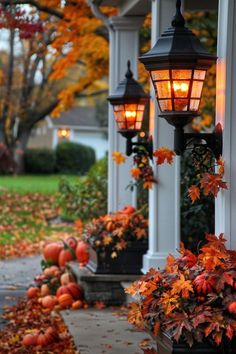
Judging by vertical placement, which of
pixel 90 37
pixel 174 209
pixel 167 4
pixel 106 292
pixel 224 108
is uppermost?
pixel 90 37

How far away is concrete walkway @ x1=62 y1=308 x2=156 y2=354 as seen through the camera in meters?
7.57

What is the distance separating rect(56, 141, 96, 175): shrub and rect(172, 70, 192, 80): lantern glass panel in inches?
1531

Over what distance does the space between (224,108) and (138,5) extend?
15.1 ft

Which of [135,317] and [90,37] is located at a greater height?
[90,37]

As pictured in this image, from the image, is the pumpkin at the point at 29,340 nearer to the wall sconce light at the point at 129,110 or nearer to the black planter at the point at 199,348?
the wall sconce light at the point at 129,110

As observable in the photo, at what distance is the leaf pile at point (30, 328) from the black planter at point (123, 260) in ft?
2.56

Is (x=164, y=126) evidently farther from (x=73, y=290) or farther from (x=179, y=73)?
(x=179, y=73)

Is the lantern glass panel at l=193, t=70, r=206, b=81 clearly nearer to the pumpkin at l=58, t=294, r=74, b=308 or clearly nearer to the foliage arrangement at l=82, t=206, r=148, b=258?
the foliage arrangement at l=82, t=206, r=148, b=258

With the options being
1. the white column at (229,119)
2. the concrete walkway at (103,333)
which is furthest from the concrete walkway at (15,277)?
the white column at (229,119)

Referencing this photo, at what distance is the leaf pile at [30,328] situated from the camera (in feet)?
27.2

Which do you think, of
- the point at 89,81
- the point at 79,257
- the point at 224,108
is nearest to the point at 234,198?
the point at 224,108

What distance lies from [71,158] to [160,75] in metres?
39.8

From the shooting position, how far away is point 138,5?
1014 cm

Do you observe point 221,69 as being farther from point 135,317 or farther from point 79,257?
point 79,257
